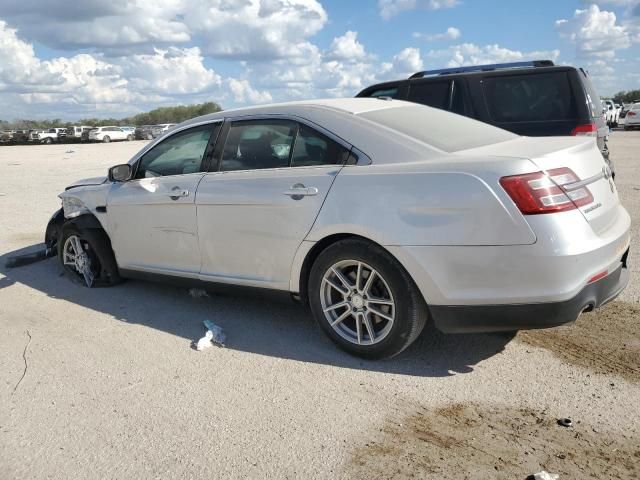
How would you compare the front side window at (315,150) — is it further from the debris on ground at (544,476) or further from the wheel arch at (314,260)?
the debris on ground at (544,476)

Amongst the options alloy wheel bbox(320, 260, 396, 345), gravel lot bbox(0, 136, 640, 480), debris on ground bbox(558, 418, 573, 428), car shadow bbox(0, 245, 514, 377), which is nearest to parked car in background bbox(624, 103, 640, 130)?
gravel lot bbox(0, 136, 640, 480)

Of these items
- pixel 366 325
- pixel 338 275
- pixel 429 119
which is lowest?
pixel 366 325

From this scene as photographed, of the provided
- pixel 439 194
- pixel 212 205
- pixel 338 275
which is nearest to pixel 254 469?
pixel 338 275

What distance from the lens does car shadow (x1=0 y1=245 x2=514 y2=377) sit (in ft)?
13.0

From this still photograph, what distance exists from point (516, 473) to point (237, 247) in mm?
2503

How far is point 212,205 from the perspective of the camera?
4.58 m

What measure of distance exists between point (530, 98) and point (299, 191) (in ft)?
16.3

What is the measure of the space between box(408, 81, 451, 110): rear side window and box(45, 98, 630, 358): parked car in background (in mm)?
4143

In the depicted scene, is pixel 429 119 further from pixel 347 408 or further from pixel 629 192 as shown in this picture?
pixel 629 192

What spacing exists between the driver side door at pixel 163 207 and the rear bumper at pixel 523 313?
7.09 ft

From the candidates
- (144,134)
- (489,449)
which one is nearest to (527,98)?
Result: (489,449)

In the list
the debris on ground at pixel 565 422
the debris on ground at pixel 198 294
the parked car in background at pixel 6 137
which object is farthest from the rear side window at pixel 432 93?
the parked car in background at pixel 6 137

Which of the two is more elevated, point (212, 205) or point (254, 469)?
point (212, 205)

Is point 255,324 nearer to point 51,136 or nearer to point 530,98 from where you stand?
point 530,98
